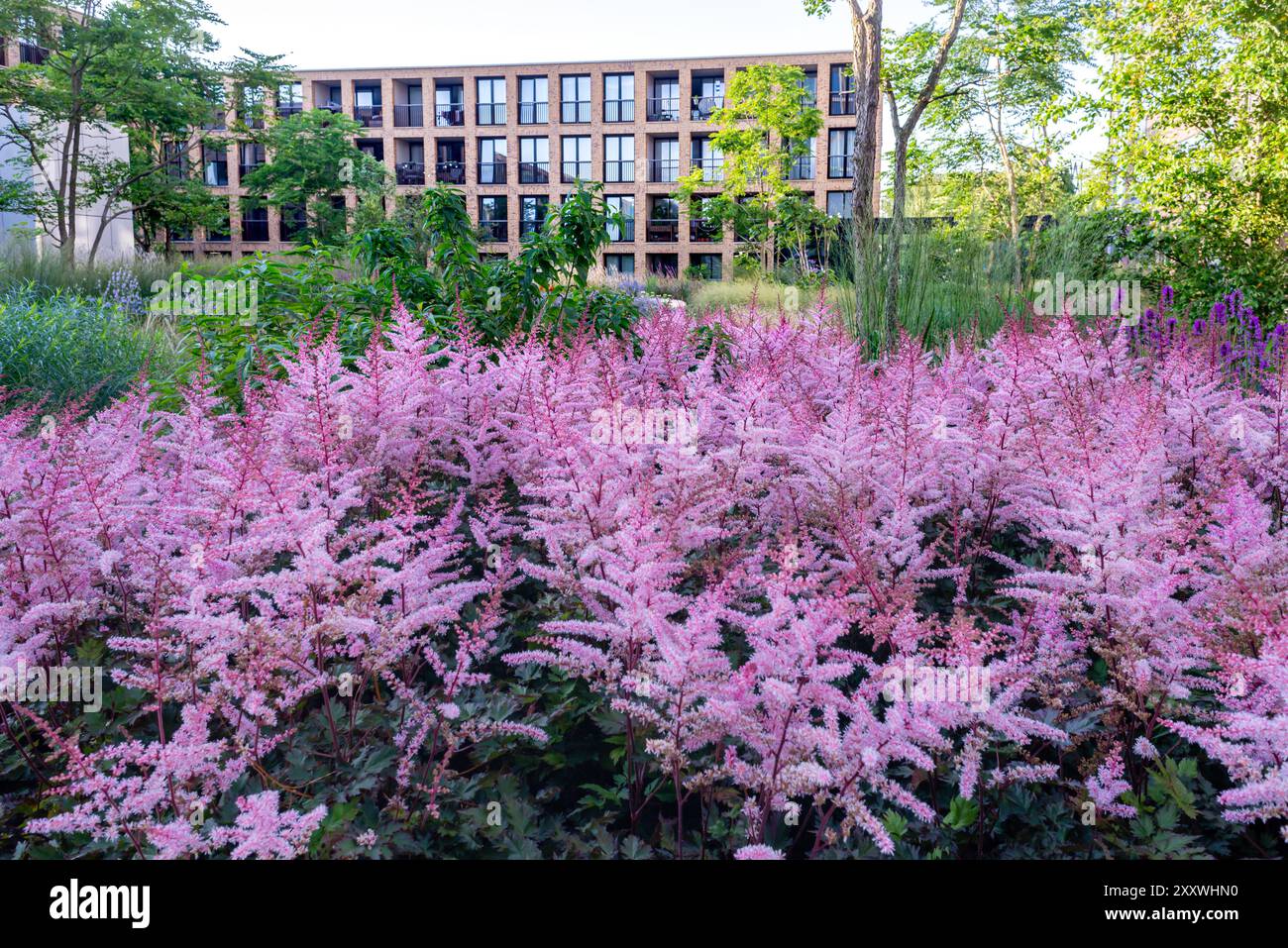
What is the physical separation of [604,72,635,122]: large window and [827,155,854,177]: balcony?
11.5 m

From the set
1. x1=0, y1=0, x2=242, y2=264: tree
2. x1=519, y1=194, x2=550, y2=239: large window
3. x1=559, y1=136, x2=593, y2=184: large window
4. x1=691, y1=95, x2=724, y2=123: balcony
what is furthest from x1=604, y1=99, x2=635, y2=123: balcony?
x1=0, y1=0, x2=242, y2=264: tree

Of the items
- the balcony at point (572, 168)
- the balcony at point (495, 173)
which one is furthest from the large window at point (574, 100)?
the balcony at point (495, 173)

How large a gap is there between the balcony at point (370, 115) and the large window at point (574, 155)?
35.5 feet

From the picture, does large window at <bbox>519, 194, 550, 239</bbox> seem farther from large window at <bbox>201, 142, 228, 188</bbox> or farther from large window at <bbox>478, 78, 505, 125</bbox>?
large window at <bbox>201, 142, 228, 188</bbox>

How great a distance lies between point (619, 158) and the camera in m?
50.2

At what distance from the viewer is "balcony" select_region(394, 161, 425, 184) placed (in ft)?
165

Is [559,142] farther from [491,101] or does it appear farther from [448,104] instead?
[448,104]

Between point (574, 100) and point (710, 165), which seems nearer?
point (710, 165)

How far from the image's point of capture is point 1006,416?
3.56 metres

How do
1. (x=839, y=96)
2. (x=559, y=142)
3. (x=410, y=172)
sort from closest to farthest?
(x=839, y=96), (x=559, y=142), (x=410, y=172)

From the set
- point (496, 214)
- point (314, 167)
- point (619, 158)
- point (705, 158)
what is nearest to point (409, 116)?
point (496, 214)

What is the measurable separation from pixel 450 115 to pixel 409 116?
2.35 m

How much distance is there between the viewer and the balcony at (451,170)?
165 ft

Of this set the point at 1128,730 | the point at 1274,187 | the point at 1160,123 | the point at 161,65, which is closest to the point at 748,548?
the point at 1128,730
